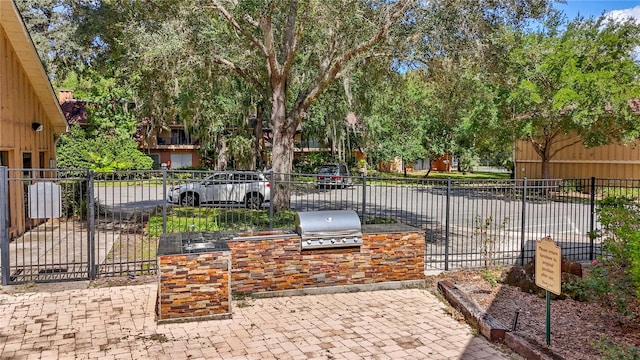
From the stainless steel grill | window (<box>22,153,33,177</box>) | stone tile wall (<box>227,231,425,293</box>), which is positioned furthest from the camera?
window (<box>22,153,33,177</box>)

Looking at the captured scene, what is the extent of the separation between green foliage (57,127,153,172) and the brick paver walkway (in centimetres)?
2317

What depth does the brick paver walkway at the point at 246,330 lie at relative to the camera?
4.95m

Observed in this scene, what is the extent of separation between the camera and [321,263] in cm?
696

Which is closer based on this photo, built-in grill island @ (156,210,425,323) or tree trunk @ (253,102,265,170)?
built-in grill island @ (156,210,425,323)

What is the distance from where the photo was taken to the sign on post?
4.89 m

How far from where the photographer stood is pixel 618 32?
63.4 feet

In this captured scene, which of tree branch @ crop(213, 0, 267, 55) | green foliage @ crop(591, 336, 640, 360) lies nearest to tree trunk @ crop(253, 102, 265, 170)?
tree branch @ crop(213, 0, 267, 55)

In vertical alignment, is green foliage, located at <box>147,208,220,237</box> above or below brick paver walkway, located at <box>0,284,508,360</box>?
above

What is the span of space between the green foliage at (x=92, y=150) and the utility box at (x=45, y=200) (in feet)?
A: 70.7

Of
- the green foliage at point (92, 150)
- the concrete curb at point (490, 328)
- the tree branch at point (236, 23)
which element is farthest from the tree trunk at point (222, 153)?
the concrete curb at point (490, 328)

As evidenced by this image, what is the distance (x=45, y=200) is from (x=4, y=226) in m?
0.67

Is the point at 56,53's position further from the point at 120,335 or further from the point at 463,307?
the point at 463,307

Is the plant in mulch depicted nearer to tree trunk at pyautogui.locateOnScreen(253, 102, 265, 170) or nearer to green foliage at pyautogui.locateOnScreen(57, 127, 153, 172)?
tree trunk at pyautogui.locateOnScreen(253, 102, 265, 170)

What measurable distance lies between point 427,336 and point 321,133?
25115 mm
